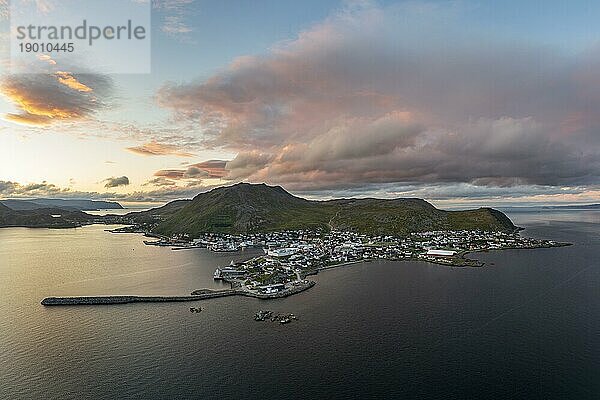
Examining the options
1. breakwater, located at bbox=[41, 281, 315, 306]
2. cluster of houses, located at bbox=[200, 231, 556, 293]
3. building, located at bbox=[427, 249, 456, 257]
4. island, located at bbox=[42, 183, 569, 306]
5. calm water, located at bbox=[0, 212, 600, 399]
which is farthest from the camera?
building, located at bbox=[427, 249, 456, 257]

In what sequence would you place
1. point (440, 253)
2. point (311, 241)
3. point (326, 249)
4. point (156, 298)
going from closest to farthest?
1. point (156, 298)
2. point (440, 253)
3. point (326, 249)
4. point (311, 241)

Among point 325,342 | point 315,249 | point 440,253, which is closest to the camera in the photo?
point 325,342

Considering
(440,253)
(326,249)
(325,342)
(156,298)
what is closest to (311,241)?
(326,249)

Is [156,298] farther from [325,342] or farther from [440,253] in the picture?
[440,253]

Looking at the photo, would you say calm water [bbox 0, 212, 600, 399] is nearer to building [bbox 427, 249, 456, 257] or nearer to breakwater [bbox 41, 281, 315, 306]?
breakwater [bbox 41, 281, 315, 306]

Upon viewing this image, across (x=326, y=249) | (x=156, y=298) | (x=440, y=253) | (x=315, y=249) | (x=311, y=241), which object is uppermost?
(x=311, y=241)

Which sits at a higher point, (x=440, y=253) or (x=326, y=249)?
(x=326, y=249)

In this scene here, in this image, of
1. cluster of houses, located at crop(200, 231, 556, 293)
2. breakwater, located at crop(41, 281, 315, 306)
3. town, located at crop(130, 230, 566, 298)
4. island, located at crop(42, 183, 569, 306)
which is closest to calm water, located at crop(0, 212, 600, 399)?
breakwater, located at crop(41, 281, 315, 306)

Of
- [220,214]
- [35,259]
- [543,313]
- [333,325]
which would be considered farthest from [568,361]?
[220,214]
